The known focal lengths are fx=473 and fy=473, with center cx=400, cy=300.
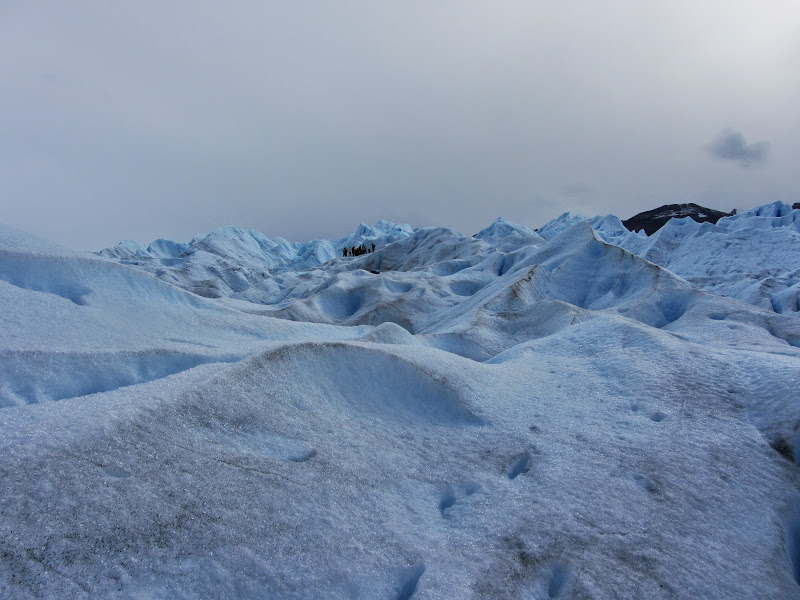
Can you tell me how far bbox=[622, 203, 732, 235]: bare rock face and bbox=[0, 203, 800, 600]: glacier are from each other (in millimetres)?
48801

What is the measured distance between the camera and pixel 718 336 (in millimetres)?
6430

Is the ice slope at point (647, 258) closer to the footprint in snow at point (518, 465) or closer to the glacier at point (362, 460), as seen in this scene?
the glacier at point (362, 460)

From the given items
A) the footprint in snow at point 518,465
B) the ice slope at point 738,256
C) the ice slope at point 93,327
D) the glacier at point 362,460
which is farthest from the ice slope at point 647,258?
the footprint in snow at point 518,465

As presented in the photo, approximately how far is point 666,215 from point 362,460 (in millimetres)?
59876

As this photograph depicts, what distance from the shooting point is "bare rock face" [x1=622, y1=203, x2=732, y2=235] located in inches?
1838

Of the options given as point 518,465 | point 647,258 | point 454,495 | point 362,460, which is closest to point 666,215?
point 647,258

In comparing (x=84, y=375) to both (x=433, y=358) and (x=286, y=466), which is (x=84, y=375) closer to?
(x=286, y=466)

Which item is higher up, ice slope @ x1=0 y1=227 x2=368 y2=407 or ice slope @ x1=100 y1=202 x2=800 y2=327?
ice slope @ x1=100 y1=202 x2=800 y2=327

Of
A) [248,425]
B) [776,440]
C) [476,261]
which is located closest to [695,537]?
[776,440]

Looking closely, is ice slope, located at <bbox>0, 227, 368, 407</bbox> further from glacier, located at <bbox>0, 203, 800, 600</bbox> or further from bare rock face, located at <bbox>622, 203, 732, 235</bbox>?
bare rock face, located at <bbox>622, 203, 732, 235</bbox>

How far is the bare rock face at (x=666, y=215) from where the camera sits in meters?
46.7

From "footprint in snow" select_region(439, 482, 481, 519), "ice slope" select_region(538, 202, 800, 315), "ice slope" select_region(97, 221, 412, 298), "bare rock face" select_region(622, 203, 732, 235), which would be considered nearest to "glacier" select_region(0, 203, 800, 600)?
"footprint in snow" select_region(439, 482, 481, 519)

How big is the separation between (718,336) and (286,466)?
6387 mm

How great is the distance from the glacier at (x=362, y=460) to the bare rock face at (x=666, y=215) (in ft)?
160
